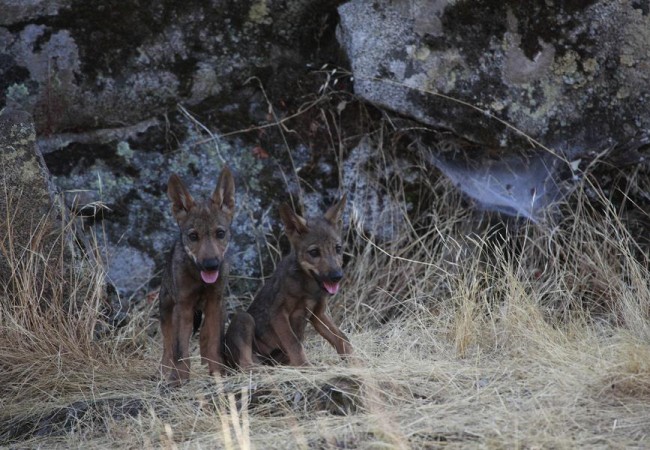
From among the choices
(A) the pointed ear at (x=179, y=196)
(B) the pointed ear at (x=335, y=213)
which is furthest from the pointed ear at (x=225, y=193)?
(B) the pointed ear at (x=335, y=213)

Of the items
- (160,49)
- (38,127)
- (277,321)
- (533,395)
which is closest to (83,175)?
(38,127)

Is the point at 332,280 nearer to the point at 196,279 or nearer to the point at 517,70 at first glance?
the point at 196,279

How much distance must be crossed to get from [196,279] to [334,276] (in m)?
0.87

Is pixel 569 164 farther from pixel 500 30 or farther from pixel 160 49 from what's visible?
pixel 160 49

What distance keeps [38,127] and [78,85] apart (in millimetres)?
462

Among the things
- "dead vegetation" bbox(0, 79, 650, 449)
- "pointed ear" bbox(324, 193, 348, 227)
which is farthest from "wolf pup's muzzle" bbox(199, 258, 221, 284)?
"pointed ear" bbox(324, 193, 348, 227)

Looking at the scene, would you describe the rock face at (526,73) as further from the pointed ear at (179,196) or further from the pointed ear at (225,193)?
the pointed ear at (179,196)

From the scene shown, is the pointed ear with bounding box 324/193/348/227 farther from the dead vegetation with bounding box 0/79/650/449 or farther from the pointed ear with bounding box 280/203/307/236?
the dead vegetation with bounding box 0/79/650/449

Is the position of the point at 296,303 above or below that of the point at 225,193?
below

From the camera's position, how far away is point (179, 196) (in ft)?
22.0

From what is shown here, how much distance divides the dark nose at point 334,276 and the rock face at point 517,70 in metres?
1.98

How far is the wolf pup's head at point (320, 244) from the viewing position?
6.52m

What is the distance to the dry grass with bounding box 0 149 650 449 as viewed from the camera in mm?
5152

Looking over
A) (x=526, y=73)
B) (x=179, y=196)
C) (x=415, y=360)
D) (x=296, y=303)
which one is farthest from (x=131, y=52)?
(x=415, y=360)
